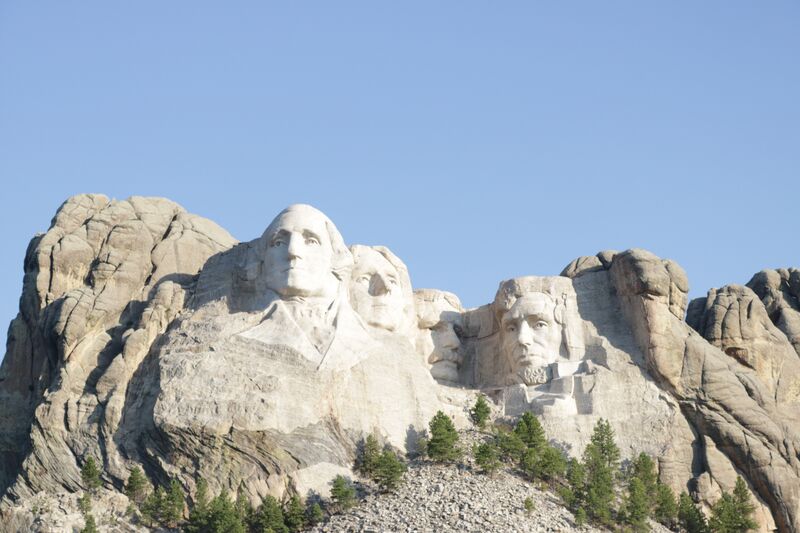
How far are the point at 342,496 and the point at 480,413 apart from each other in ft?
20.6

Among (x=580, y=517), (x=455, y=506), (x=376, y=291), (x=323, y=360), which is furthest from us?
(x=376, y=291)

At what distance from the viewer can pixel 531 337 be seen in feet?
199

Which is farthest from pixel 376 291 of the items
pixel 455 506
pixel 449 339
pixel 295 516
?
pixel 295 516

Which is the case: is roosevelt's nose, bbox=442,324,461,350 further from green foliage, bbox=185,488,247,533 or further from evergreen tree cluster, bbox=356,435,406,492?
green foliage, bbox=185,488,247,533

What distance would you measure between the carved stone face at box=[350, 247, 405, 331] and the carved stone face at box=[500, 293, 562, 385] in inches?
123

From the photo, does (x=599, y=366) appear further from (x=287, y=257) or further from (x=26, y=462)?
(x=26, y=462)

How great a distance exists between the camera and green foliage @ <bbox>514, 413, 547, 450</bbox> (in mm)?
56688

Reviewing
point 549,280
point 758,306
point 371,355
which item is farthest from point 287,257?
point 758,306

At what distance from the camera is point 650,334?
5981cm

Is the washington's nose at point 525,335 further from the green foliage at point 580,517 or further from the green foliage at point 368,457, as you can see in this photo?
the green foliage at point 580,517

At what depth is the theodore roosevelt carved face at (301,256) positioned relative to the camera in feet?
188

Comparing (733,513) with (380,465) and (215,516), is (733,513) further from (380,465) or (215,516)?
(215,516)

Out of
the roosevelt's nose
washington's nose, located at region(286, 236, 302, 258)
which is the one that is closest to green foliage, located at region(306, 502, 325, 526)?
washington's nose, located at region(286, 236, 302, 258)

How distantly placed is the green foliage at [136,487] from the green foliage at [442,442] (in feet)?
23.0
